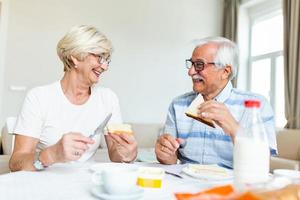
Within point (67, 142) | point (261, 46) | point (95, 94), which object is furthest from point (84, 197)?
point (261, 46)

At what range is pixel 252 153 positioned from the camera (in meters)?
0.79

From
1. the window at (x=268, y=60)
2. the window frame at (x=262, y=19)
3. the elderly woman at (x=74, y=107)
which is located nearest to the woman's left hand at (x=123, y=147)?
the elderly woman at (x=74, y=107)

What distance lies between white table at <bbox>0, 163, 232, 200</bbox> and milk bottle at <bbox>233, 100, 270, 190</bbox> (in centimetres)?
15

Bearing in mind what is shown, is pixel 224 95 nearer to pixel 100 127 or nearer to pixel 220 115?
pixel 220 115

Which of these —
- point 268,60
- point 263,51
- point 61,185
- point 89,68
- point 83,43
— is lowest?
point 61,185

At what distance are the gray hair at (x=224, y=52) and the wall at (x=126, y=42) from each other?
9.02ft

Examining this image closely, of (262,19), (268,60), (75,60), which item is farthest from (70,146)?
(262,19)

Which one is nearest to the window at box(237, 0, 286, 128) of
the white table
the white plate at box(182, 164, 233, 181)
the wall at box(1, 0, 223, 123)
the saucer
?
the wall at box(1, 0, 223, 123)

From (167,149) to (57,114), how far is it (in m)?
0.52

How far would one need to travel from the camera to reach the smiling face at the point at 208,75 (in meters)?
1.59

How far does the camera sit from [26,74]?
12.6 feet

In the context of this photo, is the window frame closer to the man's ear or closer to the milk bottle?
the man's ear

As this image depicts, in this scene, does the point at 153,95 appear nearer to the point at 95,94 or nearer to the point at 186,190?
the point at 95,94

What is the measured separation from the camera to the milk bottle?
782 mm
